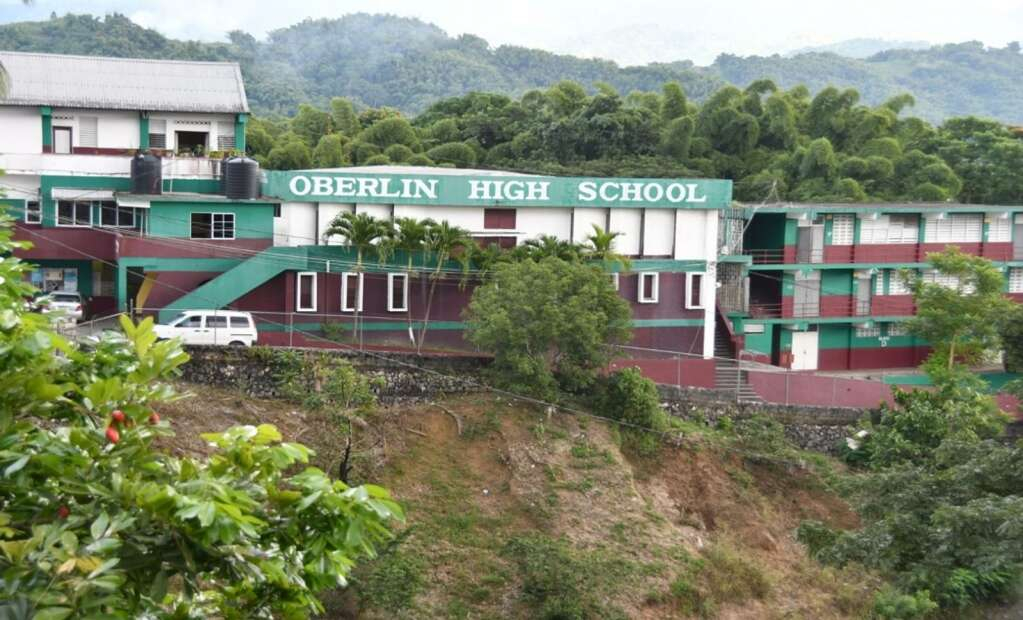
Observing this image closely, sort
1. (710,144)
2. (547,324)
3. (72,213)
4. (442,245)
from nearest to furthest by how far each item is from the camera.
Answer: (547,324) → (442,245) → (72,213) → (710,144)

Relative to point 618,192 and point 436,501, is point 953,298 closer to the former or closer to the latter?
point 618,192

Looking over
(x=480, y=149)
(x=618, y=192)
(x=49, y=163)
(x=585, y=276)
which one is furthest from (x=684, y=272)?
(x=480, y=149)

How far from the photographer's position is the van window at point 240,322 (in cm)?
3178

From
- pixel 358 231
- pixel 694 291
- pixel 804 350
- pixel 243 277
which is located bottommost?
pixel 804 350

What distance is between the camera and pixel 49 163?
37.4 meters

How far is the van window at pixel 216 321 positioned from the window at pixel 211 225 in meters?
4.33

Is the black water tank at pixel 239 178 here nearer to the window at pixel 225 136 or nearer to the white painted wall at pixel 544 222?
the window at pixel 225 136

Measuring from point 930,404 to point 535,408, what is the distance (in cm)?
1057

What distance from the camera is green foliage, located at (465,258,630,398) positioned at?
31.1m

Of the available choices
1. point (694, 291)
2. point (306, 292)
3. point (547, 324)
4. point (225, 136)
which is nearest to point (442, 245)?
point (306, 292)

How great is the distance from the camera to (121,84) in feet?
130

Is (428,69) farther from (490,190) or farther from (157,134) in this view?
(490,190)

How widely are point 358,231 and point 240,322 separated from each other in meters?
4.20

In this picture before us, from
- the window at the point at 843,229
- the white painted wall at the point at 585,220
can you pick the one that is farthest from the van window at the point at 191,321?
the window at the point at 843,229
